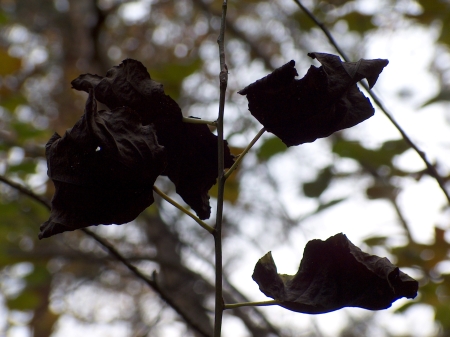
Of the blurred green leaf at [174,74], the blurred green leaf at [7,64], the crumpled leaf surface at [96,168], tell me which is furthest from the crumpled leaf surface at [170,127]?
the blurred green leaf at [7,64]

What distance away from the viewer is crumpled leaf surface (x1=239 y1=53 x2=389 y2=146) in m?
0.50

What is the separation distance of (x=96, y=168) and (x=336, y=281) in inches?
11.4

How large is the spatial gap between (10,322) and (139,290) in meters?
1.33

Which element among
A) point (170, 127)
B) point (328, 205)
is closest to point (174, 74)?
point (328, 205)

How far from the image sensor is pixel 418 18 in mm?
1716

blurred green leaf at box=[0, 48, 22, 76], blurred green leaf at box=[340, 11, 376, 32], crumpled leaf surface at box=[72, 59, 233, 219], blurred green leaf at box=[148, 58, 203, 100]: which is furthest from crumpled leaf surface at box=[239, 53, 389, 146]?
blurred green leaf at box=[0, 48, 22, 76]

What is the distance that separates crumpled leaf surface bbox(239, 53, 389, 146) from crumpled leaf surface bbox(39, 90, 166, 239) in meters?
0.13

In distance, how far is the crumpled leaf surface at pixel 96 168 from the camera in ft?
1.52

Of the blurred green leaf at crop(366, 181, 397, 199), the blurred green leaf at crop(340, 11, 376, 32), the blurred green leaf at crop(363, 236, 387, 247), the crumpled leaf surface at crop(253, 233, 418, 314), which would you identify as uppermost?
the blurred green leaf at crop(340, 11, 376, 32)

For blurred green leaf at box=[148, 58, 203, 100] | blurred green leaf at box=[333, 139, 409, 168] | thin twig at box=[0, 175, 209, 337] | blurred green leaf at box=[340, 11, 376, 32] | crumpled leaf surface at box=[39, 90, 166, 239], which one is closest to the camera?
crumpled leaf surface at box=[39, 90, 166, 239]

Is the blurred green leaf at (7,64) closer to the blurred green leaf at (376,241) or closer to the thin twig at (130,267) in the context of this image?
the thin twig at (130,267)

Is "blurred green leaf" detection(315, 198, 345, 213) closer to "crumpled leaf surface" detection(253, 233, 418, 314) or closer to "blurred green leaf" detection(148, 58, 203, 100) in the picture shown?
"blurred green leaf" detection(148, 58, 203, 100)

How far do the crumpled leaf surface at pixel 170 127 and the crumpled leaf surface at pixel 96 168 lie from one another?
49 mm

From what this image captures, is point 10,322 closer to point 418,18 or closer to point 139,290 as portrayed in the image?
point 139,290
